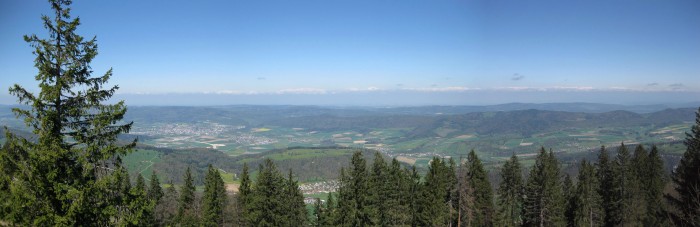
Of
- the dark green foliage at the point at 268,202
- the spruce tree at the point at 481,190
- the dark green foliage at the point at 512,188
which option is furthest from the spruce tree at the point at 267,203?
the dark green foliage at the point at 512,188

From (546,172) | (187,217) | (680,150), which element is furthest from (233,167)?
(680,150)

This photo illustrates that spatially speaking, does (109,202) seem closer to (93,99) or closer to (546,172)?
(93,99)

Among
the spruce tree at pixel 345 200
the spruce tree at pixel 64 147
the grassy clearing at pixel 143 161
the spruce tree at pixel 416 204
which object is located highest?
the spruce tree at pixel 64 147

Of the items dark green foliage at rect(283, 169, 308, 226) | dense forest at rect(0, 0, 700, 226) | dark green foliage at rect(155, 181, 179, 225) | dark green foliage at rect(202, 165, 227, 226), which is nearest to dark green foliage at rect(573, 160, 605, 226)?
dense forest at rect(0, 0, 700, 226)

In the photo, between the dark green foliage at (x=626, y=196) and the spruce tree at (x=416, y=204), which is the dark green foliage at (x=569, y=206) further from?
the spruce tree at (x=416, y=204)

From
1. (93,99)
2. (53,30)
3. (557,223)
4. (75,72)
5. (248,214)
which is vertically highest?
(53,30)

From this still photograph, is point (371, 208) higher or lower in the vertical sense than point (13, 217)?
lower
